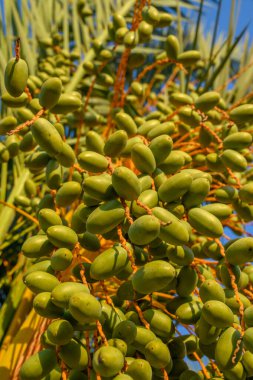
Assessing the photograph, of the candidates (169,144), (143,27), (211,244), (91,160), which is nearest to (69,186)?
(91,160)

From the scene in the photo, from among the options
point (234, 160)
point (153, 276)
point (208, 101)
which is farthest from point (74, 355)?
point (208, 101)

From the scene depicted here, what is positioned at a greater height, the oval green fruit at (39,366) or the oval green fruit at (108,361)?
the oval green fruit at (108,361)

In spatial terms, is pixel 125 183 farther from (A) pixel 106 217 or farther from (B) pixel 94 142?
(B) pixel 94 142

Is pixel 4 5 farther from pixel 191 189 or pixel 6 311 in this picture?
pixel 191 189

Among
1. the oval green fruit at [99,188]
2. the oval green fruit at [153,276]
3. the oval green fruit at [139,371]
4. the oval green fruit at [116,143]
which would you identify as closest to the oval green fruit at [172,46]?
the oval green fruit at [116,143]

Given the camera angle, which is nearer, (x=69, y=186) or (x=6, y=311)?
(x=69, y=186)

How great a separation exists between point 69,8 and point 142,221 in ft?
6.02

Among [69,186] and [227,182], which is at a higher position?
[69,186]

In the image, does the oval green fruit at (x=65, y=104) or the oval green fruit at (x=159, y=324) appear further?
the oval green fruit at (x=65, y=104)

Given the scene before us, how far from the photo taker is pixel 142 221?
0.73 m

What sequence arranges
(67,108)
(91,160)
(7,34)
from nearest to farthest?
1. (91,160)
2. (67,108)
3. (7,34)

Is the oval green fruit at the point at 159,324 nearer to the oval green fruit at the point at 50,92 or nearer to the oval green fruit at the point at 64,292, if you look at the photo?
the oval green fruit at the point at 64,292

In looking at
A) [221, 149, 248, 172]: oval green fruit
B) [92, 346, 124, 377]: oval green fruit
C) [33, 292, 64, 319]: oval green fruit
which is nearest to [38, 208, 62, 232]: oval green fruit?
[33, 292, 64, 319]: oval green fruit

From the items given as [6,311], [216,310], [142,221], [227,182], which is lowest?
[6,311]
